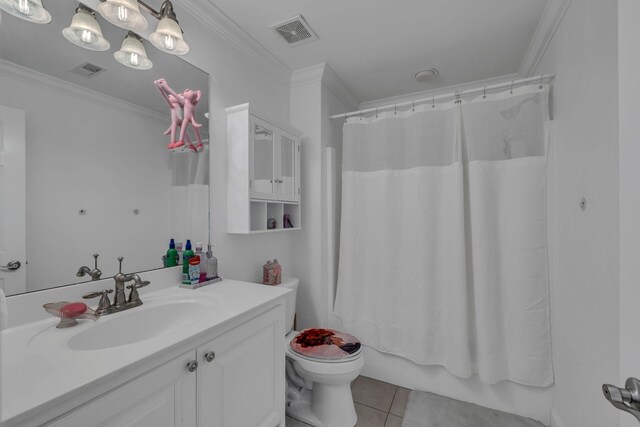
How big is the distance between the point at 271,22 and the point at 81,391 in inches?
74.7

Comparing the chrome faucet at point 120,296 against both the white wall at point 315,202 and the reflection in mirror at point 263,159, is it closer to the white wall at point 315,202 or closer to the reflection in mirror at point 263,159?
the reflection in mirror at point 263,159

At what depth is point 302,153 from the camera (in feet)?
7.43

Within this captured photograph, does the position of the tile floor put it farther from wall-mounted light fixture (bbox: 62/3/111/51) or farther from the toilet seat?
wall-mounted light fixture (bbox: 62/3/111/51)

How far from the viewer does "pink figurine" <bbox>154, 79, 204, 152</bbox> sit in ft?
4.58

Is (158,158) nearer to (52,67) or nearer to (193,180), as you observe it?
(193,180)

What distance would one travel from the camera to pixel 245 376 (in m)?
1.12

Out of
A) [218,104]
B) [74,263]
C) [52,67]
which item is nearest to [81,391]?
[74,263]

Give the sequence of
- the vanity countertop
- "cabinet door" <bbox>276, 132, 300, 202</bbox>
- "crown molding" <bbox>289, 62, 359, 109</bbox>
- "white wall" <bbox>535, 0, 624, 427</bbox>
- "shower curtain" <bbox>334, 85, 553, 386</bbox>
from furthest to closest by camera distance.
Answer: "crown molding" <bbox>289, 62, 359, 109</bbox> < "cabinet door" <bbox>276, 132, 300, 202</bbox> < "shower curtain" <bbox>334, 85, 553, 386</bbox> < "white wall" <bbox>535, 0, 624, 427</bbox> < the vanity countertop

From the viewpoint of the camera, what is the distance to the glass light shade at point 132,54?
4.03ft

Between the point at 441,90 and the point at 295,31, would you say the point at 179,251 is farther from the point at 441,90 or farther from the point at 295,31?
the point at 441,90

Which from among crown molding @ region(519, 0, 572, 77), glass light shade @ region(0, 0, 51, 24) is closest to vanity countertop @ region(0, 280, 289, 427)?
glass light shade @ region(0, 0, 51, 24)

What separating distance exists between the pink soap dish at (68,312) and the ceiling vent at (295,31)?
1748mm

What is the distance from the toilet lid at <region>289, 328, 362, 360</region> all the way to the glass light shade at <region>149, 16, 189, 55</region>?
169 cm

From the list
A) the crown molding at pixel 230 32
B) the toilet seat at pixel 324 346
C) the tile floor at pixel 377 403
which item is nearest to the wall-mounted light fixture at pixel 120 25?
the crown molding at pixel 230 32
